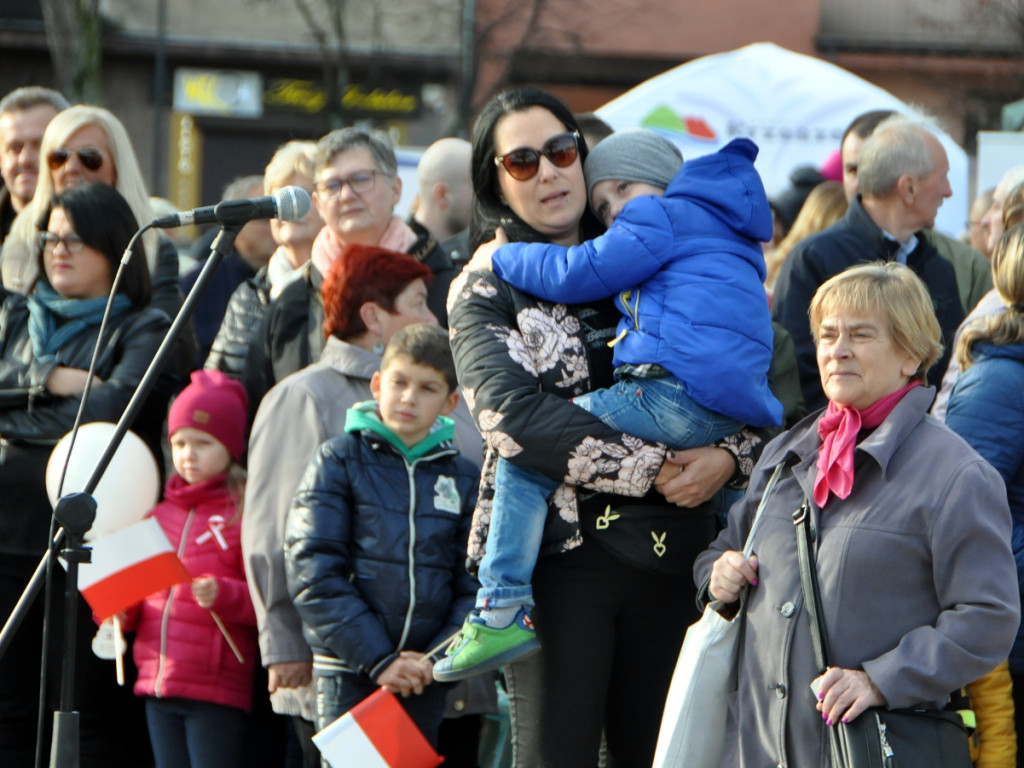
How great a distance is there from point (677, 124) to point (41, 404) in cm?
646

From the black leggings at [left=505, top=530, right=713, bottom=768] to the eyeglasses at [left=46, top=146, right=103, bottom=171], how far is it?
2.93 metres

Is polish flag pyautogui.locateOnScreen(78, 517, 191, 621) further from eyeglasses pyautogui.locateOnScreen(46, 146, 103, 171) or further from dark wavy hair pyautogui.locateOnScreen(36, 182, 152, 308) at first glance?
eyeglasses pyautogui.locateOnScreen(46, 146, 103, 171)

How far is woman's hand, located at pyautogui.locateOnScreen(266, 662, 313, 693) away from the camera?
4273 millimetres

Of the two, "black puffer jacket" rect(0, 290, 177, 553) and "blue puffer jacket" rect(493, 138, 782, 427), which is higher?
"blue puffer jacket" rect(493, 138, 782, 427)

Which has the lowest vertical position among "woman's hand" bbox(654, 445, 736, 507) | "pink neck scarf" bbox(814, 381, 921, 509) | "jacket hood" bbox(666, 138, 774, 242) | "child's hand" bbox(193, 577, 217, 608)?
"child's hand" bbox(193, 577, 217, 608)

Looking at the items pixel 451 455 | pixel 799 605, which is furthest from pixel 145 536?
pixel 799 605

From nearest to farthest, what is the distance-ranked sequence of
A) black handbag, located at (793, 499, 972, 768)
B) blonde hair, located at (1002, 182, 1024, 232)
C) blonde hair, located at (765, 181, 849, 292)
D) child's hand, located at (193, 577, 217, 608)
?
black handbag, located at (793, 499, 972, 768), child's hand, located at (193, 577, 217, 608), blonde hair, located at (1002, 182, 1024, 232), blonde hair, located at (765, 181, 849, 292)

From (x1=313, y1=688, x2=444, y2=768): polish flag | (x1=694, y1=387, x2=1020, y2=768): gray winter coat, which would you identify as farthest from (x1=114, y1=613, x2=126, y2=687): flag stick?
(x1=694, y1=387, x2=1020, y2=768): gray winter coat

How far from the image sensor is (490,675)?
4.45m

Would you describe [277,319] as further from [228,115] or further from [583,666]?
[228,115]

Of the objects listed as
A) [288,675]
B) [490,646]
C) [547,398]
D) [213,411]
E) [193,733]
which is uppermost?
[547,398]

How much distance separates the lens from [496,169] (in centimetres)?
348

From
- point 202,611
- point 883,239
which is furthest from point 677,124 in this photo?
point 202,611

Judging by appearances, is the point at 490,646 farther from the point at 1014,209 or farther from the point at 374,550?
the point at 1014,209
